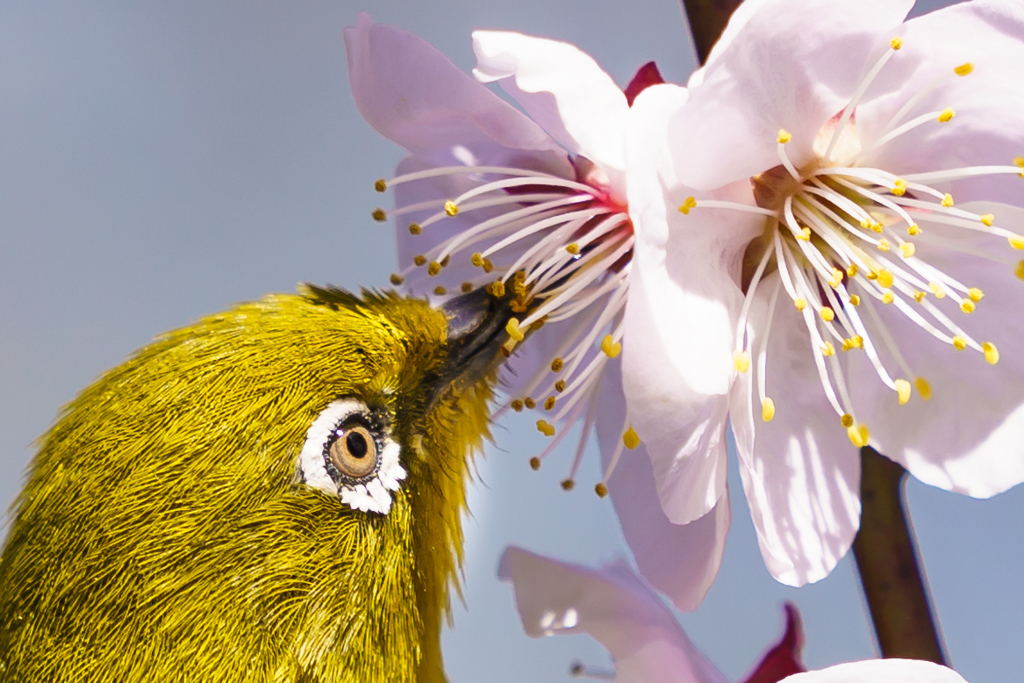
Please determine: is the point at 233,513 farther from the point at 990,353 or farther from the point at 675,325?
the point at 990,353

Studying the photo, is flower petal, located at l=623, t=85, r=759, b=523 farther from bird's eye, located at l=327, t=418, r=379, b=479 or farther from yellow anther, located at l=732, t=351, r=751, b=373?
bird's eye, located at l=327, t=418, r=379, b=479

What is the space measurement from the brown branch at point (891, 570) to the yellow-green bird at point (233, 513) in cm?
24

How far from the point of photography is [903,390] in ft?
1.28

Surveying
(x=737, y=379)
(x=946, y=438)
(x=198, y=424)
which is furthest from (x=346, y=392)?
(x=946, y=438)

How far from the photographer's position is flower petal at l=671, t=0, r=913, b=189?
0.33 m

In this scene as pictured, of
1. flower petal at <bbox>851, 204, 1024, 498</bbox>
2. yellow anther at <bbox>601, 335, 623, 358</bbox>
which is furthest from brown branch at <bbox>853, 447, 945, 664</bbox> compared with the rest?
yellow anther at <bbox>601, 335, 623, 358</bbox>

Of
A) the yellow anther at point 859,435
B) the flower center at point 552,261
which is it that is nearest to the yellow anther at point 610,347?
the flower center at point 552,261

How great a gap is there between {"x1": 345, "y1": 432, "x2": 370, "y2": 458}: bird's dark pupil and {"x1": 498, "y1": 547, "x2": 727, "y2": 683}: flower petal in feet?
0.37

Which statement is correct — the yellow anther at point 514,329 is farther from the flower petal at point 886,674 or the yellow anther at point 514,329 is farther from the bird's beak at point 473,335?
the flower petal at point 886,674

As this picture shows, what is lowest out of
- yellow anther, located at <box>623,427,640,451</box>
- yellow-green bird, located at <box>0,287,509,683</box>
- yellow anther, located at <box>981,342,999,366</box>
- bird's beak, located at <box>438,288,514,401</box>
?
yellow-green bird, located at <box>0,287,509,683</box>

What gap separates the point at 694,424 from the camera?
1.14 feet

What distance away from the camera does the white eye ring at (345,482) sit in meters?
0.36

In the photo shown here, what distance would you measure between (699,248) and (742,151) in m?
0.04

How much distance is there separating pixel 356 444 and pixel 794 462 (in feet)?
0.63
